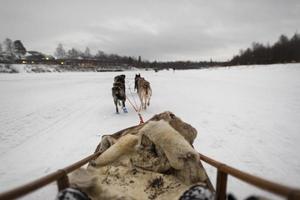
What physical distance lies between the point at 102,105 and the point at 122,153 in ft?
30.3

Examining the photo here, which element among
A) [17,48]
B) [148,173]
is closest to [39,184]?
[148,173]

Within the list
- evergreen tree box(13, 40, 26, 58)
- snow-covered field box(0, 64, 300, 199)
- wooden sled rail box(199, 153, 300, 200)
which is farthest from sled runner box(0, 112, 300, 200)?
evergreen tree box(13, 40, 26, 58)

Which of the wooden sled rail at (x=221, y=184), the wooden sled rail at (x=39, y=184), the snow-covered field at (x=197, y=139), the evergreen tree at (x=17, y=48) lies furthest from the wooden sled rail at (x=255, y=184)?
the evergreen tree at (x=17, y=48)

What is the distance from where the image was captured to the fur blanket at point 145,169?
2.61 m

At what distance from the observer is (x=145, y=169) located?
121 inches

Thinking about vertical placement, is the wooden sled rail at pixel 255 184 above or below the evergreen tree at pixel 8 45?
below

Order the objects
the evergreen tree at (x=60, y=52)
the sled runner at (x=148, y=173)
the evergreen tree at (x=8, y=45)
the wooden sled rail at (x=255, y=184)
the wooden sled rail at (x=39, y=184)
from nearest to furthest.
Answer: the wooden sled rail at (x=255, y=184)
the wooden sled rail at (x=39, y=184)
the sled runner at (x=148, y=173)
the evergreen tree at (x=8, y=45)
the evergreen tree at (x=60, y=52)

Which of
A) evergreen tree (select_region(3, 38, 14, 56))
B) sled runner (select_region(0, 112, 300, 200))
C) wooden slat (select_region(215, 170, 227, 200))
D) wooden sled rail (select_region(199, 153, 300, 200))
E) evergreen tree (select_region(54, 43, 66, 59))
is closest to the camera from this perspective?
wooden sled rail (select_region(199, 153, 300, 200))

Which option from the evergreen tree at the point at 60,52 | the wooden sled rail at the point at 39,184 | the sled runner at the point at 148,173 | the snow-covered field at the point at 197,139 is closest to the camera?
the wooden sled rail at the point at 39,184

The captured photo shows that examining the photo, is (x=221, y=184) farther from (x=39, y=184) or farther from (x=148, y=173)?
(x=39, y=184)

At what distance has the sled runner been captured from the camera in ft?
7.85

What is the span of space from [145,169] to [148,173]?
0.26 ft

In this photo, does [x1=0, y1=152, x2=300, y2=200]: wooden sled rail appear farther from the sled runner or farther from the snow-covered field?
the snow-covered field

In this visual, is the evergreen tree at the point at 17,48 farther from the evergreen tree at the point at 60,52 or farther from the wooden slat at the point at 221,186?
the wooden slat at the point at 221,186
